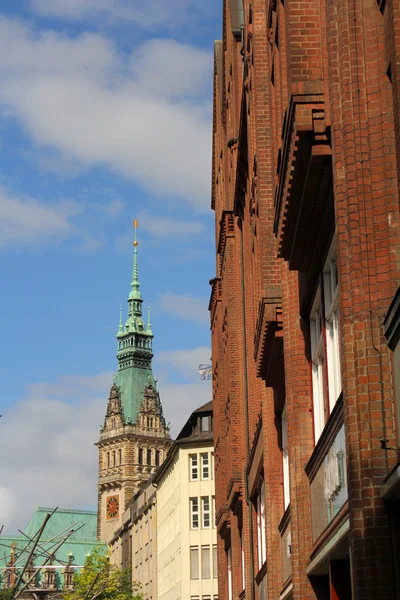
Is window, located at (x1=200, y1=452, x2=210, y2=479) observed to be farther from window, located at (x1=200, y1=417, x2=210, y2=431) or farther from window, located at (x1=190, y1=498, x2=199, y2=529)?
window, located at (x1=200, y1=417, x2=210, y2=431)

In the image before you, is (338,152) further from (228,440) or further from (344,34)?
(228,440)

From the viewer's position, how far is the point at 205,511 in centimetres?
8488

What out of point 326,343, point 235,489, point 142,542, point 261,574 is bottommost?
point 261,574

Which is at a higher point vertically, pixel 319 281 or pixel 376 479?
pixel 319 281

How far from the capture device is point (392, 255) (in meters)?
13.8

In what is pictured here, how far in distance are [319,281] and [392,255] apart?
5.33 m

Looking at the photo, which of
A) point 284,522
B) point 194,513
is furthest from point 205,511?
point 284,522

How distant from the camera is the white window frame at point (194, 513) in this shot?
8419 centimetres

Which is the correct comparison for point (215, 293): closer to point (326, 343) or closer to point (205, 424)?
point (326, 343)

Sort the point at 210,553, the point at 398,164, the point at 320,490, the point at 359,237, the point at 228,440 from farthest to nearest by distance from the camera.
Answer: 1. the point at 210,553
2. the point at 228,440
3. the point at 320,490
4. the point at 359,237
5. the point at 398,164

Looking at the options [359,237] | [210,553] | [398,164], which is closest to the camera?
[398,164]

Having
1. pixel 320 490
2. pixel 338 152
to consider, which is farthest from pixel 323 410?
pixel 338 152

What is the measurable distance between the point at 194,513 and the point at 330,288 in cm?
6867

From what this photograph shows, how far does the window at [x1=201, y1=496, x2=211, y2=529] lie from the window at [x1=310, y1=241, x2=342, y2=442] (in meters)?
64.7
